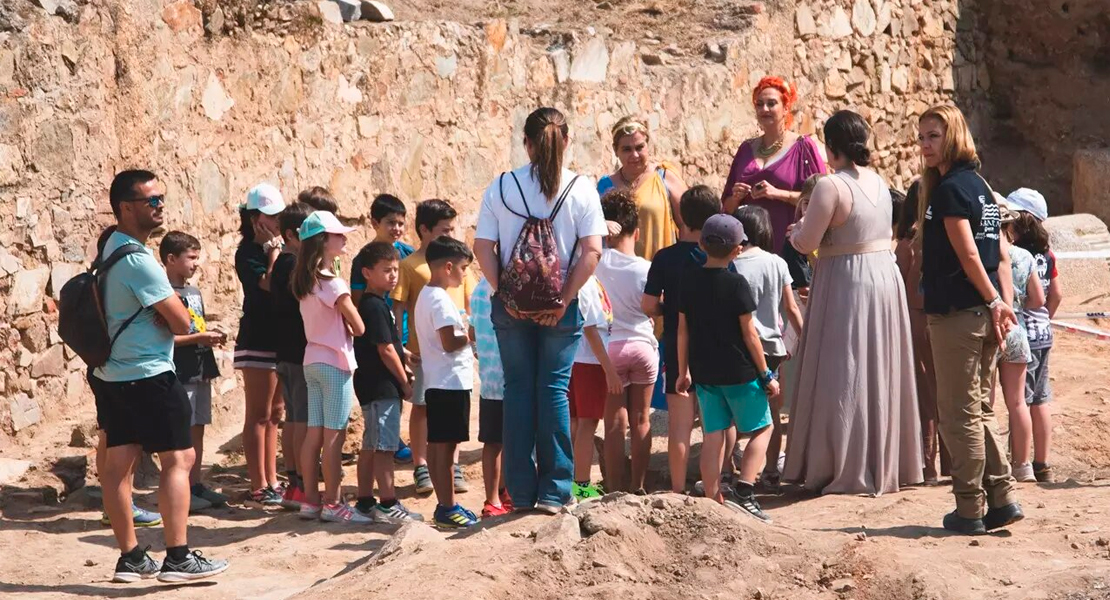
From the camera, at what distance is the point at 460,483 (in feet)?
25.0

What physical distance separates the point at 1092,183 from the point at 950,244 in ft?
29.2

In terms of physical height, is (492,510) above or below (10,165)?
below

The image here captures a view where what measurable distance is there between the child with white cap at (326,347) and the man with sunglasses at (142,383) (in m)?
0.97

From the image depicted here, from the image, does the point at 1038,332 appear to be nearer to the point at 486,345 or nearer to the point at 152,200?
the point at 486,345

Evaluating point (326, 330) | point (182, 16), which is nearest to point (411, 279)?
point (326, 330)

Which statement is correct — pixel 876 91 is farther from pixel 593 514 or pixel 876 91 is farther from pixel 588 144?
pixel 593 514

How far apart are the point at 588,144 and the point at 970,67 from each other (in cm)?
577

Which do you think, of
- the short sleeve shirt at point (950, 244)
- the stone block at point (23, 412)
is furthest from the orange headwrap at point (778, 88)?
the stone block at point (23, 412)

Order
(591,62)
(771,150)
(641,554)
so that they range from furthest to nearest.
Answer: (591,62) < (771,150) < (641,554)

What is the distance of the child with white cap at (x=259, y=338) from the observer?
7.11 metres

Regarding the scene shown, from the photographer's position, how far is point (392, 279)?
6.72 meters

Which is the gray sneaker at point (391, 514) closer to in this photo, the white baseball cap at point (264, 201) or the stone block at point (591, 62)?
the white baseball cap at point (264, 201)

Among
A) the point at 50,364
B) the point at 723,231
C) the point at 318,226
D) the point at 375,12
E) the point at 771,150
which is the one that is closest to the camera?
the point at 723,231

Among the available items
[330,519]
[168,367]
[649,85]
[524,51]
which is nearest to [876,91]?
[649,85]
